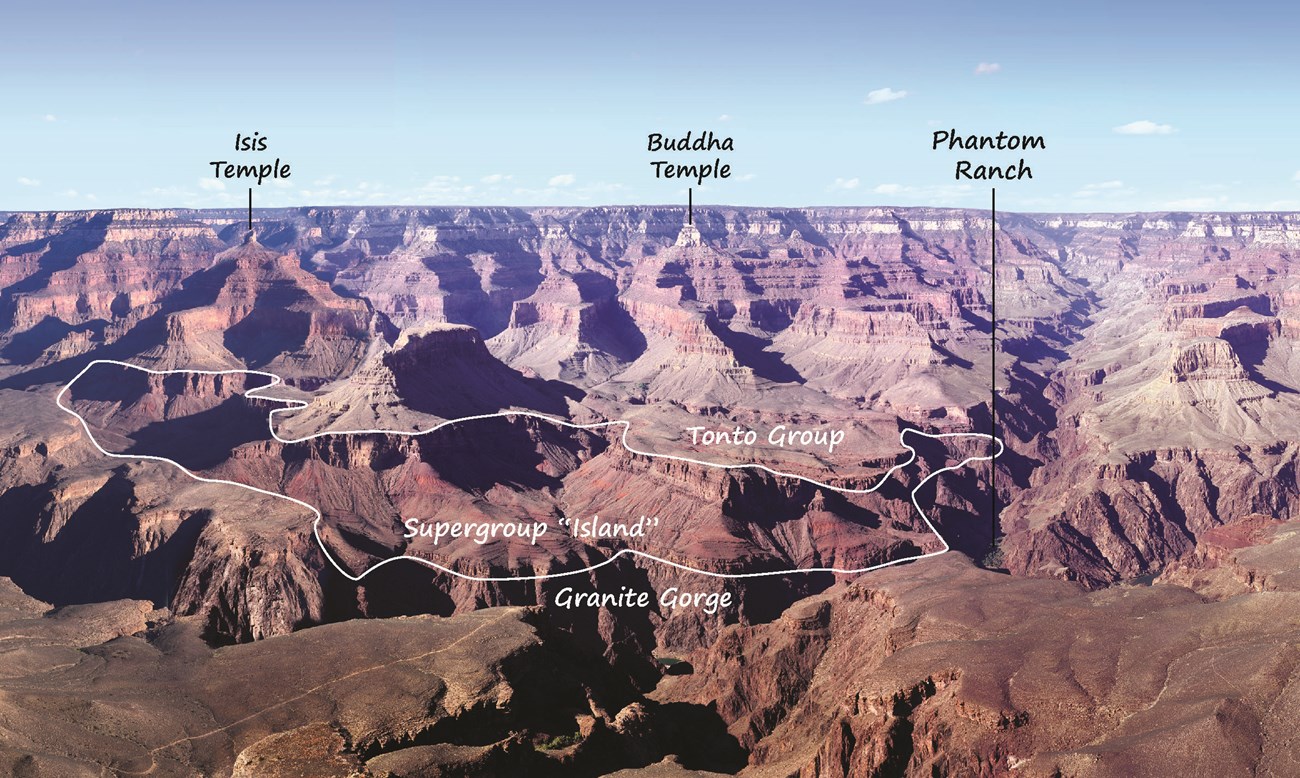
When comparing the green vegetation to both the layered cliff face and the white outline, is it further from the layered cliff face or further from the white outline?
the white outline

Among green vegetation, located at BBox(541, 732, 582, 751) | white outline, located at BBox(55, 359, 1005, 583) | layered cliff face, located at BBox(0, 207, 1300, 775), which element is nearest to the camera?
layered cliff face, located at BBox(0, 207, 1300, 775)

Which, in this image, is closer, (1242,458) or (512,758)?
(512,758)

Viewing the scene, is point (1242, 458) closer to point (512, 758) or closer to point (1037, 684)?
point (1037, 684)

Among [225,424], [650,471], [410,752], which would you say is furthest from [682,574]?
[225,424]

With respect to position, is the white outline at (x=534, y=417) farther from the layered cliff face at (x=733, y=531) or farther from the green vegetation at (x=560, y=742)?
the green vegetation at (x=560, y=742)

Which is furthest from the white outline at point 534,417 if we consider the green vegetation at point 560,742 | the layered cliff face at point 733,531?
the green vegetation at point 560,742

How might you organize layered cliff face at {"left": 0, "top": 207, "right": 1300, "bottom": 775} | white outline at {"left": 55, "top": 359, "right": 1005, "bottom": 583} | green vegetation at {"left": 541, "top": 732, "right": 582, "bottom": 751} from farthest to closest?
white outline at {"left": 55, "top": 359, "right": 1005, "bottom": 583}
green vegetation at {"left": 541, "top": 732, "right": 582, "bottom": 751}
layered cliff face at {"left": 0, "top": 207, "right": 1300, "bottom": 775}

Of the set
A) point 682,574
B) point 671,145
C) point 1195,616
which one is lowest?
point 682,574

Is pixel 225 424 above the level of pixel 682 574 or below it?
above

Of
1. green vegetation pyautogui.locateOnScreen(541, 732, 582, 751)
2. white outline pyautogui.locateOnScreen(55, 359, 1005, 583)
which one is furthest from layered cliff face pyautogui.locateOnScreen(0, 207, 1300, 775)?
green vegetation pyautogui.locateOnScreen(541, 732, 582, 751)

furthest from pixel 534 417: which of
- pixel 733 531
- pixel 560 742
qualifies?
pixel 560 742

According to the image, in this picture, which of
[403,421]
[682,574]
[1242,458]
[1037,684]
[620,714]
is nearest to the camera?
[1037,684]
